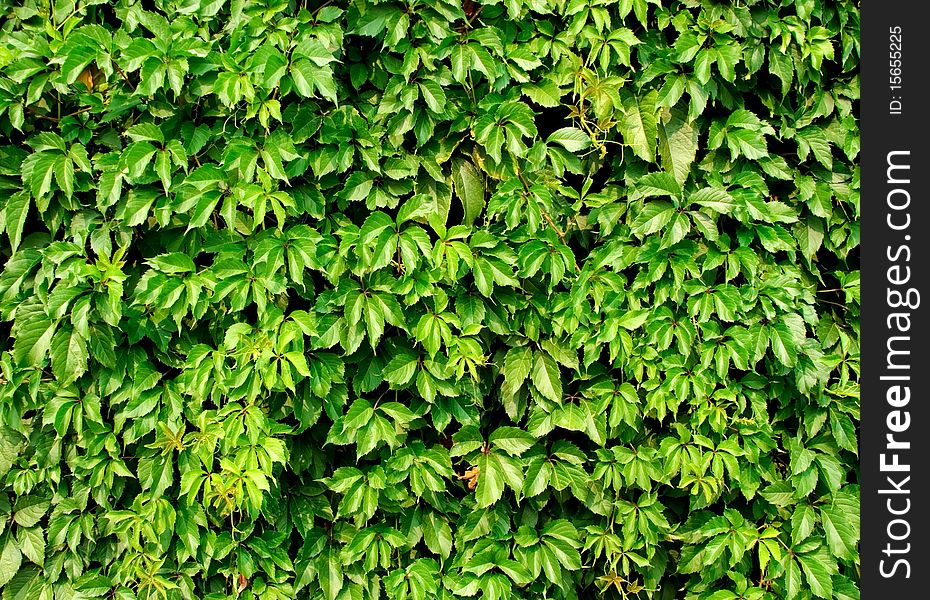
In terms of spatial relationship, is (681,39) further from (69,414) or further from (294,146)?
(69,414)

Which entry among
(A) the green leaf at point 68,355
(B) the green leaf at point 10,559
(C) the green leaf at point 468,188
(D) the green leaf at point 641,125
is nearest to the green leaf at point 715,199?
(D) the green leaf at point 641,125

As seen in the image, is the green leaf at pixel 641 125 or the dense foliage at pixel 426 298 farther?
the green leaf at pixel 641 125

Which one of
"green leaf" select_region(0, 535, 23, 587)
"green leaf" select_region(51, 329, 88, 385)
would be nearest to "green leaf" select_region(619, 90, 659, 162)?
"green leaf" select_region(51, 329, 88, 385)

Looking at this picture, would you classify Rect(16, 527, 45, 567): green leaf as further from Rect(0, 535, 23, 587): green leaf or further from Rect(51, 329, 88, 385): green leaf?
Rect(51, 329, 88, 385): green leaf

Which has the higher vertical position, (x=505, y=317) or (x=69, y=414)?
(x=505, y=317)

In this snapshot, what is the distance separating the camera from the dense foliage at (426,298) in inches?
85.1

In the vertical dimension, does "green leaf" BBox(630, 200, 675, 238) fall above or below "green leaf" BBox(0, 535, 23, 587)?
above

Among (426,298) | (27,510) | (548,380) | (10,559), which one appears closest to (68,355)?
(27,510)

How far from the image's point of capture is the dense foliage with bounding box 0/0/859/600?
2162 mm

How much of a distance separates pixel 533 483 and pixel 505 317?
505mm

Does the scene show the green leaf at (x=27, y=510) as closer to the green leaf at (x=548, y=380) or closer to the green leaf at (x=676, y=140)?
the green leaf at (x=548, y=380)

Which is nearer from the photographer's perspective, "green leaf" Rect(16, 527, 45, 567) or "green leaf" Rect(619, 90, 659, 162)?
"green leaf" Rect(619, 90, 659, 162)
